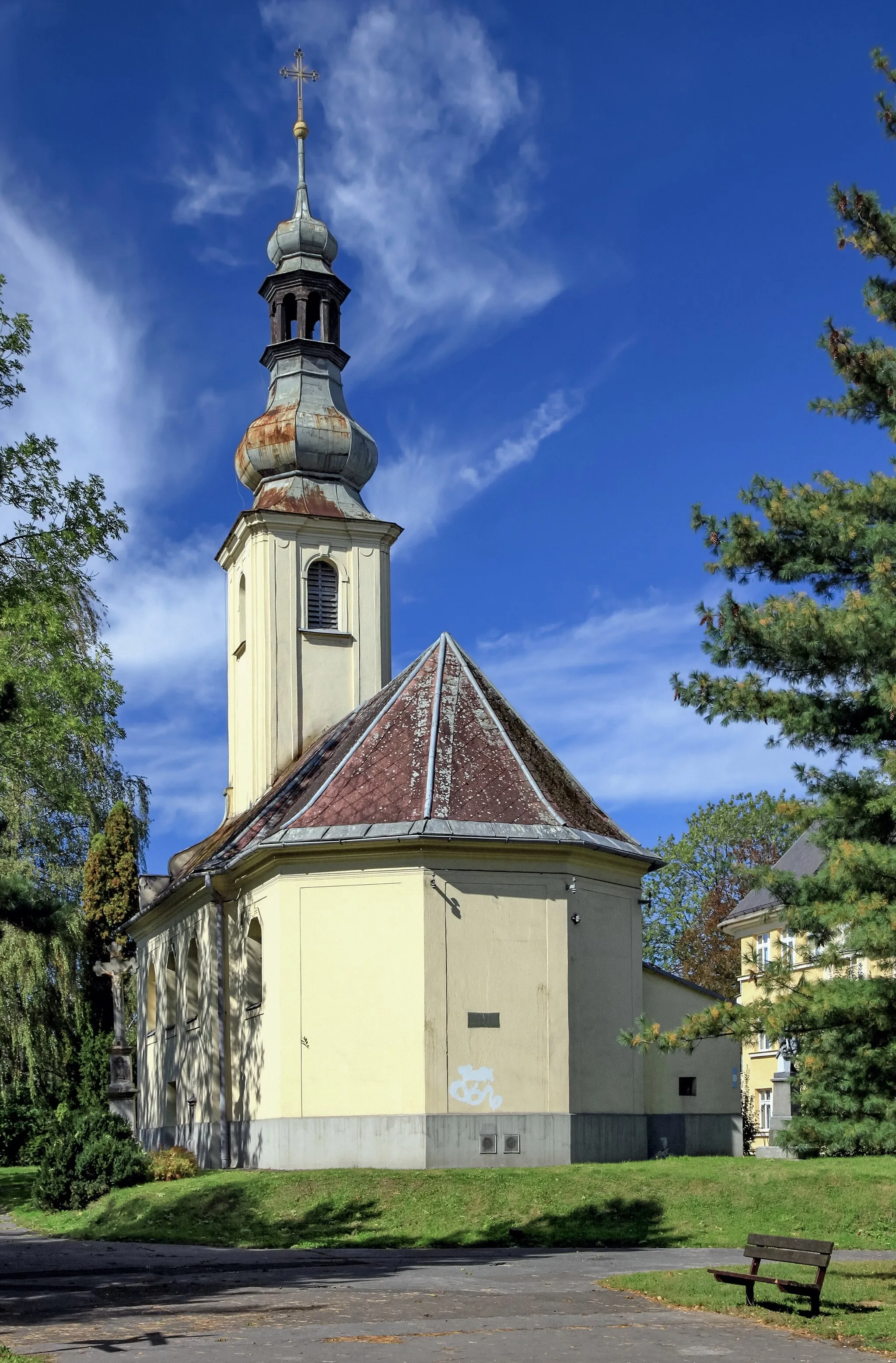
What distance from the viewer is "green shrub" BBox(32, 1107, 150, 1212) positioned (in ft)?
76.0

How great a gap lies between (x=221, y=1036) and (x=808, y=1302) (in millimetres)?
15765

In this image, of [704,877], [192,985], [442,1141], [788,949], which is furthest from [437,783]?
[704,877]

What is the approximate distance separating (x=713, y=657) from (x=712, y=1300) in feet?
19.2

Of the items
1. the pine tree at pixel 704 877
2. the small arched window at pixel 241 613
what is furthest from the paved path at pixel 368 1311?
the pine tree at pixel 704 877

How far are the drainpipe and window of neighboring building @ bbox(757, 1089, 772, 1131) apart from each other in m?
22.4

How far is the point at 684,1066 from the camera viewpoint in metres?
27.4

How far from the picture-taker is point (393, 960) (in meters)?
23.7

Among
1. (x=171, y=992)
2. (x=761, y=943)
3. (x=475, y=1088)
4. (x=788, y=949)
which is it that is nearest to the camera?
(x=788, y=949)

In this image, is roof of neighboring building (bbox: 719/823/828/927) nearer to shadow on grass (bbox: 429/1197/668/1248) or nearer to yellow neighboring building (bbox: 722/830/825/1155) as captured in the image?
yellow neighboring building (bbox: 722/830/825/1155)

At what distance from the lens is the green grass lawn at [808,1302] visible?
12.1m

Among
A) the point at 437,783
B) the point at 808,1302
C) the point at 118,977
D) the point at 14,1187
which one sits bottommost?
the point at 14,1187

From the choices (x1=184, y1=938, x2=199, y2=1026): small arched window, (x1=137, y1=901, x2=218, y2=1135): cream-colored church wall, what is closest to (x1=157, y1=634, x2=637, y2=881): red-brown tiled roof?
(x1=137, y1=901, x2=218, y2=1135): cream-colored church wall

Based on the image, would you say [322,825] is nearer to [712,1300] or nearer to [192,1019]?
[192,1019]

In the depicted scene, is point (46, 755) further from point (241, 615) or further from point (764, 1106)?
point (764, 1106)
